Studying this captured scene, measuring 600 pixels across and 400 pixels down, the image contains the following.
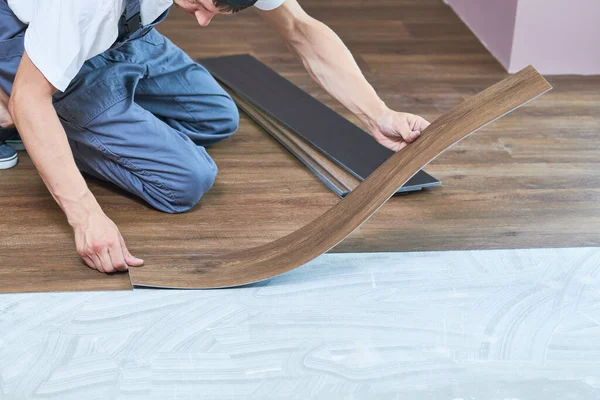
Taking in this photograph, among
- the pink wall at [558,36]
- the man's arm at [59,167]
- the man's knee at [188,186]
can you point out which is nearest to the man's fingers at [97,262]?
the man's arm at [59,167]

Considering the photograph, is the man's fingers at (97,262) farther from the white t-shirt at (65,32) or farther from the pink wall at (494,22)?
the pink wall at (494,22)

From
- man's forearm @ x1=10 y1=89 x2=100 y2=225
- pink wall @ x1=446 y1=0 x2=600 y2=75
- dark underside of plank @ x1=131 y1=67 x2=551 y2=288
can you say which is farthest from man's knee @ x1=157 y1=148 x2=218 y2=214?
pink wall @ x1=446 y1=0 x2=600 y2=75

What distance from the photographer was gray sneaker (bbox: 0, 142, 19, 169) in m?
2.73

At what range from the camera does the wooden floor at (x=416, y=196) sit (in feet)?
7.78

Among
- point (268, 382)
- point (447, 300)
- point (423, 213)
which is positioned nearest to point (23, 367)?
point (268, 382)

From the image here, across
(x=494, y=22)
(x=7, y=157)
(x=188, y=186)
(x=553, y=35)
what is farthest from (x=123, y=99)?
(x=494, y=22)

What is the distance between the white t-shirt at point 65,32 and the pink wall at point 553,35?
2286 mm

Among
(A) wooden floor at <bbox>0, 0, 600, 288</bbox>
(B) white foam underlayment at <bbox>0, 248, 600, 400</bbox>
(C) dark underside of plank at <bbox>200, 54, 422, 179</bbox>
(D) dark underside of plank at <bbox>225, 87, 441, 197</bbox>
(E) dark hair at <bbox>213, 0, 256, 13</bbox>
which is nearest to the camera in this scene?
(B) white foam underlayment at <bbox>0, 248, 600, 400</bbox>

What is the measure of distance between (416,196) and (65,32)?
1.25m

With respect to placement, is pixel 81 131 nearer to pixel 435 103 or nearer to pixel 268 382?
pixel 268 382

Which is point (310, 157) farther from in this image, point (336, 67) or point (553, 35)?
point (553, 35)

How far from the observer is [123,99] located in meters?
2.48

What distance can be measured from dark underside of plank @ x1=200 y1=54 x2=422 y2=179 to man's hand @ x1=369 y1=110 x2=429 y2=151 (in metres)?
0.37

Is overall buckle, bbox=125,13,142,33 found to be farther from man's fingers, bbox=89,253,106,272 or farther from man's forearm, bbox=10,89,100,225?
man's fingers, bbox=89,253,106,272
